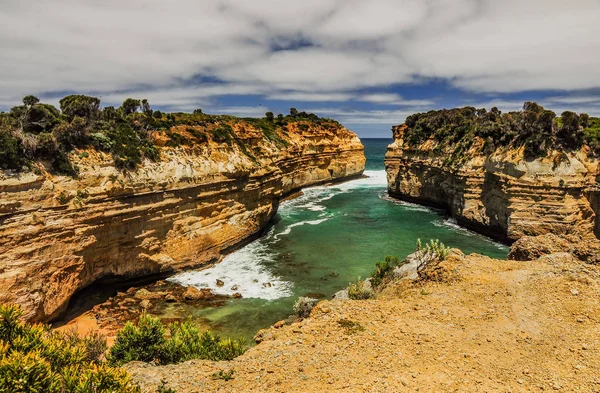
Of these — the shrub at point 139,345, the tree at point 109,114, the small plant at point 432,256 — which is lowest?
the shrub at point 139,345

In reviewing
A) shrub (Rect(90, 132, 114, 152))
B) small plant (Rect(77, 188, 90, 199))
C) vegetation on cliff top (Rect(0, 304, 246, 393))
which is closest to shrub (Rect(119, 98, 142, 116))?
shrub (Rect(90, 132, 114, 152))

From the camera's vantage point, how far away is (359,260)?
28156 millimetres

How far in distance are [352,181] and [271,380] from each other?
68182 millimetres

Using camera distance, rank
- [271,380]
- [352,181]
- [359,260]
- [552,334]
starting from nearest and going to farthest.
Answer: [271,380] < [552,334] < [359,260] < [352,181]

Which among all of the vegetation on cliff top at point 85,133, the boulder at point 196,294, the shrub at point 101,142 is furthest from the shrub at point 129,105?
the boulder at point 196,294

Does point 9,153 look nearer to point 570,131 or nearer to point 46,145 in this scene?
point 46,145

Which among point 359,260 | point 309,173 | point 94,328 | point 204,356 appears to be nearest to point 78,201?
point 94,328

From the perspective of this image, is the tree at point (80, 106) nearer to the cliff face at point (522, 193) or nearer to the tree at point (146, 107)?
the tree at point (146, 107)

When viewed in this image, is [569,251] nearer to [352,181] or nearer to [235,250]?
[235,250]

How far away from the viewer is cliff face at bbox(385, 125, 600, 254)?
27562 millimetres

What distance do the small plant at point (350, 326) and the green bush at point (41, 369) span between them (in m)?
6.02

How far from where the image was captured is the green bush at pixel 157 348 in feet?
35.8

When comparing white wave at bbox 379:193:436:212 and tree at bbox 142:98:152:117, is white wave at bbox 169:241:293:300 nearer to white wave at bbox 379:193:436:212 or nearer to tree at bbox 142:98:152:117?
tree at bbox 142:98:152:117

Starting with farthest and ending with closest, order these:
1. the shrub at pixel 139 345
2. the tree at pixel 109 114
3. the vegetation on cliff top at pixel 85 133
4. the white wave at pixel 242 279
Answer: the tree at pixel 109 114
the white wave at pixel 242 279
the vegetation on cliff top at pixel 85 133
the shrub at pixel 139 345
